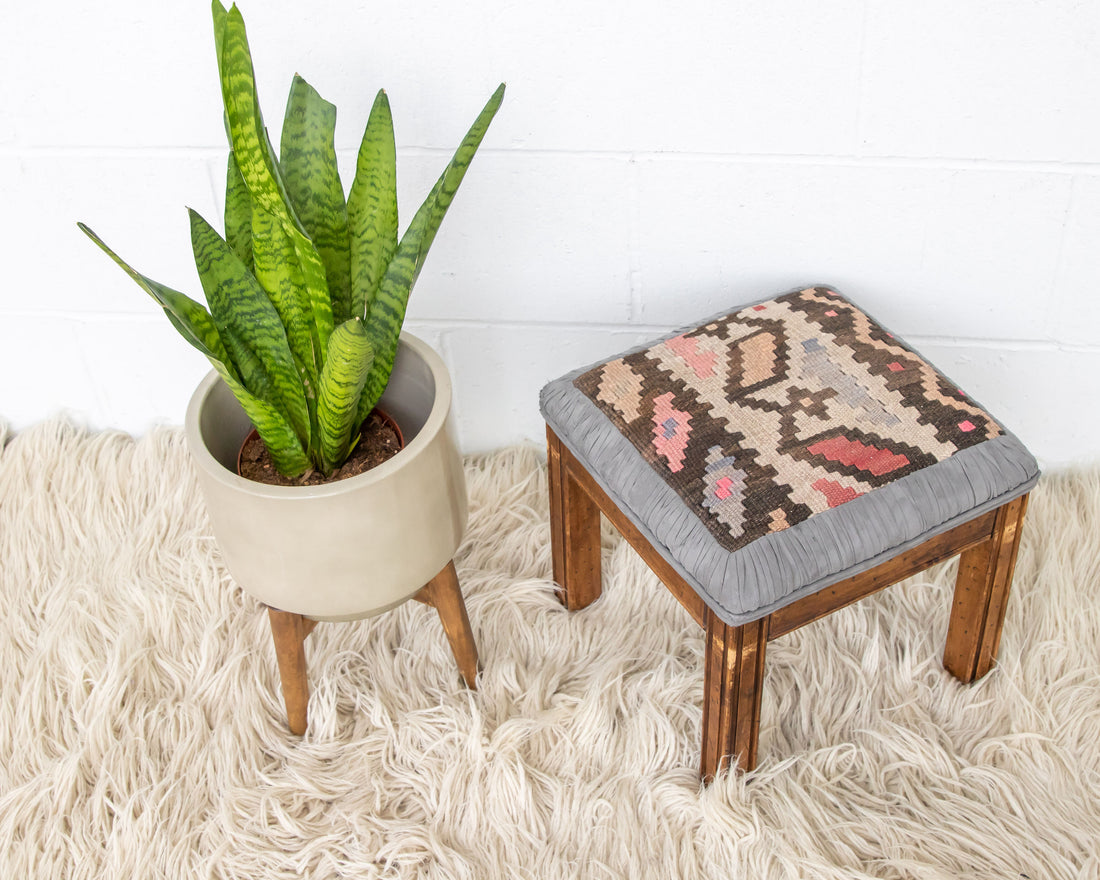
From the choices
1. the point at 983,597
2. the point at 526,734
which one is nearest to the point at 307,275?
the point at 526,734

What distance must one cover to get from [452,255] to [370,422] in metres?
0.26

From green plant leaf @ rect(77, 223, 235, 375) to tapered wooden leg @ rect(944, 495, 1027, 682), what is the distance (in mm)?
689

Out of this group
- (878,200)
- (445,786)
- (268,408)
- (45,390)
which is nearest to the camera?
(268,408)

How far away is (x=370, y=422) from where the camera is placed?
3.48 ft

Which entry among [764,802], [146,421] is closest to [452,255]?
Result: [146,421]

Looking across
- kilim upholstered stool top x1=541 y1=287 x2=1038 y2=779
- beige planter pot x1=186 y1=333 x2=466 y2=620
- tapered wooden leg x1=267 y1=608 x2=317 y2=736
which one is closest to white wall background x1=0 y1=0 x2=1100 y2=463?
kilim upholstered stool top x1=541 y1=287 x2=1038 y2=779

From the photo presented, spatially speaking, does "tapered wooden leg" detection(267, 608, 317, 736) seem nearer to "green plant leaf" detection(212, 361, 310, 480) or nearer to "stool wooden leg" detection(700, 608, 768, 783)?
"green plant leaf" detection(212, 361, 310, 480)

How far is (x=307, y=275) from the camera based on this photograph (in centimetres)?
90

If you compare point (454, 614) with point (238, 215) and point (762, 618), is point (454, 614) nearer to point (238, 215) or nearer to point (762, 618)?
point (762, 618)

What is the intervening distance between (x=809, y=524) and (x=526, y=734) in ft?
1.20

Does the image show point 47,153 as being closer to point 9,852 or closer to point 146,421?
point 146,421

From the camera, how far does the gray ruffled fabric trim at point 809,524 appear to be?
0.87 meters

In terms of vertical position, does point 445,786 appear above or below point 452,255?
below

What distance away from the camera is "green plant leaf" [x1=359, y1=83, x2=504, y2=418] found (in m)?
0.90
